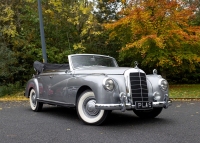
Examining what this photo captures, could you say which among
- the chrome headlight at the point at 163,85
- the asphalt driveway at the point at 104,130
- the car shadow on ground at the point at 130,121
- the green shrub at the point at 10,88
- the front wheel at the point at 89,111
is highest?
the chrome headlight at the point at 163,85

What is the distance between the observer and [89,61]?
7.43m

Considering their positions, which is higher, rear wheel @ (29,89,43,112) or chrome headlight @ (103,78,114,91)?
chrome headlight @ (103,78,114,91)

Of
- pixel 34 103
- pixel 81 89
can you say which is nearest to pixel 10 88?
pixel 34 103

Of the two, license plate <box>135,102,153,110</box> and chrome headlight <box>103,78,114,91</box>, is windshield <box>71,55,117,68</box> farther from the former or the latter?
license plate <box>135,102,153,110</box>

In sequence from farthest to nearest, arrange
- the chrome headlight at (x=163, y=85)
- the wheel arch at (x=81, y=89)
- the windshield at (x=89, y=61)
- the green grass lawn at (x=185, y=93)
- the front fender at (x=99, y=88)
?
the green grass lawn at (x=185, y=93) → the windshield at (x=89, y=61) → the chrome headlight at (x=163, y=85) → the wheel arch at (x=81, y=89) → the front fender at (x=99, y=88)

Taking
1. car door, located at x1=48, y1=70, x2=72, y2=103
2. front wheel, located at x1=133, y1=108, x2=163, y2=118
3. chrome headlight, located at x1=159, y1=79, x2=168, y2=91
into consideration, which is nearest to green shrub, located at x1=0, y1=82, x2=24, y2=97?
car door, located at x1=48, y1=70, x2=72, y2=103

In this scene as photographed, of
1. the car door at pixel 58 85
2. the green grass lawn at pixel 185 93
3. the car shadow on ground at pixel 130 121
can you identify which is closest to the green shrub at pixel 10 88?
the car door at pixel 58 85

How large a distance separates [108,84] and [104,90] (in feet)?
0.49

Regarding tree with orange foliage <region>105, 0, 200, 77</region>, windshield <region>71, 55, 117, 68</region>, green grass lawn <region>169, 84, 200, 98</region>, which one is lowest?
green grass lawn <region>169, 84, 200, 98</region>

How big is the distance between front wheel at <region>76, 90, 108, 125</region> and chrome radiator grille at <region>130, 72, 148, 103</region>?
0.75m

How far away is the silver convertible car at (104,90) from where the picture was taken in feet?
18.7

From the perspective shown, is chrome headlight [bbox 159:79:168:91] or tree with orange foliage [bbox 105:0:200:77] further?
tree with orange foliage [bbox 105:0:200:77]

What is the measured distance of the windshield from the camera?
7269mm

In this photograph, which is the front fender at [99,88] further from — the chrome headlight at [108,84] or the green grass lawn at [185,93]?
the green grass lawn at [185,93]
